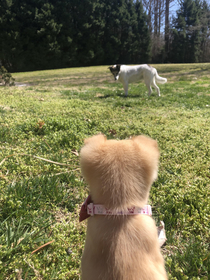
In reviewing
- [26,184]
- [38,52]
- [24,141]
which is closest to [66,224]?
[26,184]

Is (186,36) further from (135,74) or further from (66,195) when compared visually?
(66,195)

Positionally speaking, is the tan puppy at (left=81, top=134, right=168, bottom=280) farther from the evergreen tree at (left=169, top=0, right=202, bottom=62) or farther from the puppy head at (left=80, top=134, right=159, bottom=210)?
the evergreen tree at (left=169, top=0, right=202, bottom=62)

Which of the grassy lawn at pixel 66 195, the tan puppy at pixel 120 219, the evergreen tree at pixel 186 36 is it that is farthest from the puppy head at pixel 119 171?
the evergreen tree at pixel 186 36

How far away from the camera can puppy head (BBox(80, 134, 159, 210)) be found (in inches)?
47.9

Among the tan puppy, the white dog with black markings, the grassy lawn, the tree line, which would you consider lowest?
the grassy lawn

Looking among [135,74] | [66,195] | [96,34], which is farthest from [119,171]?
[96,34]

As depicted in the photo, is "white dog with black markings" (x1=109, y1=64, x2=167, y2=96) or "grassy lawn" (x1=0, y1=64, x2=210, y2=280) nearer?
"grassy lawn" (x1=0, y1=64, x2=210, y2=280)

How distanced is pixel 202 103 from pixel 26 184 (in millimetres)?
6937

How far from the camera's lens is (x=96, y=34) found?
37094 mm

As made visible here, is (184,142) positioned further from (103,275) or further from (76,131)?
(103,275)

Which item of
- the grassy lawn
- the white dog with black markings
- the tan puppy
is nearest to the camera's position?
the tan puppy

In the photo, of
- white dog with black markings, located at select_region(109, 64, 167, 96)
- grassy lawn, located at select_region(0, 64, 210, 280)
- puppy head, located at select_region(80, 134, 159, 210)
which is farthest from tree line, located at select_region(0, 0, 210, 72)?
puppy head, located at select_region(80, 134, 159, 210)

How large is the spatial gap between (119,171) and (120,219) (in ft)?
0.98

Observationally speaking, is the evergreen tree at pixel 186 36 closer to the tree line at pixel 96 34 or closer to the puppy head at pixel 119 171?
the tree line at pixel 96 34
